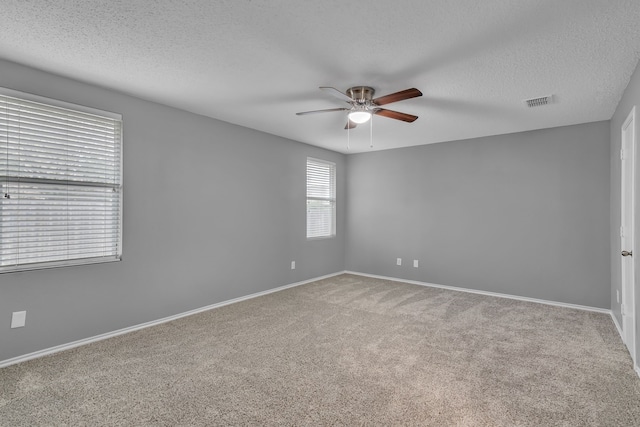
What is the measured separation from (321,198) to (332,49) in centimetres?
367

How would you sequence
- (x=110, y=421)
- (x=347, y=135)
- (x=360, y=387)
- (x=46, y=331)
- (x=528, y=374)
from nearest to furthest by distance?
(x=110, y=421)
(x=360, y=387)
(x=528, y=374)
(x=46, y=331)
(x=347, y=135)

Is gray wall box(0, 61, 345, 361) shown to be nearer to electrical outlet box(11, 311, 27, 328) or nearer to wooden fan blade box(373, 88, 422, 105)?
electrical outlet box(11, 311, 27, 328)

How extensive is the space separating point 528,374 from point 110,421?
2.85 meters

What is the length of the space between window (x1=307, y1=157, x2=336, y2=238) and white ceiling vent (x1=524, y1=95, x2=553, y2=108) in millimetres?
3211

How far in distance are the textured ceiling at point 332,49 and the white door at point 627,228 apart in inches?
19.3

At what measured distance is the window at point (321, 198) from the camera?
18.6 ft

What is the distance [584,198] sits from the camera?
4.16 meters

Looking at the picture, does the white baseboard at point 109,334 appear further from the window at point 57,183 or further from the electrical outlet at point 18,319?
the window at point 57,183

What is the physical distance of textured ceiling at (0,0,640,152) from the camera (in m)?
1.88

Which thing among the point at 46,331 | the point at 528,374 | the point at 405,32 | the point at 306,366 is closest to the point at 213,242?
the point at 46,331

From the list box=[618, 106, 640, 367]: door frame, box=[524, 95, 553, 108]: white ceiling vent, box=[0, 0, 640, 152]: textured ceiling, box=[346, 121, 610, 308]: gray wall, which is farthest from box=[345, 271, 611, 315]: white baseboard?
box=[524, 95, 553, 108]: white ceiling vent

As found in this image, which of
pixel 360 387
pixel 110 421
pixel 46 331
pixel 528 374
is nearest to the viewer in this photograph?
pixel 110 421

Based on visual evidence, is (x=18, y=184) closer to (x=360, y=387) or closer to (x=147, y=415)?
(x=147, y=415)

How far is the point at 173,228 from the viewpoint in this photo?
3680 millimetres
